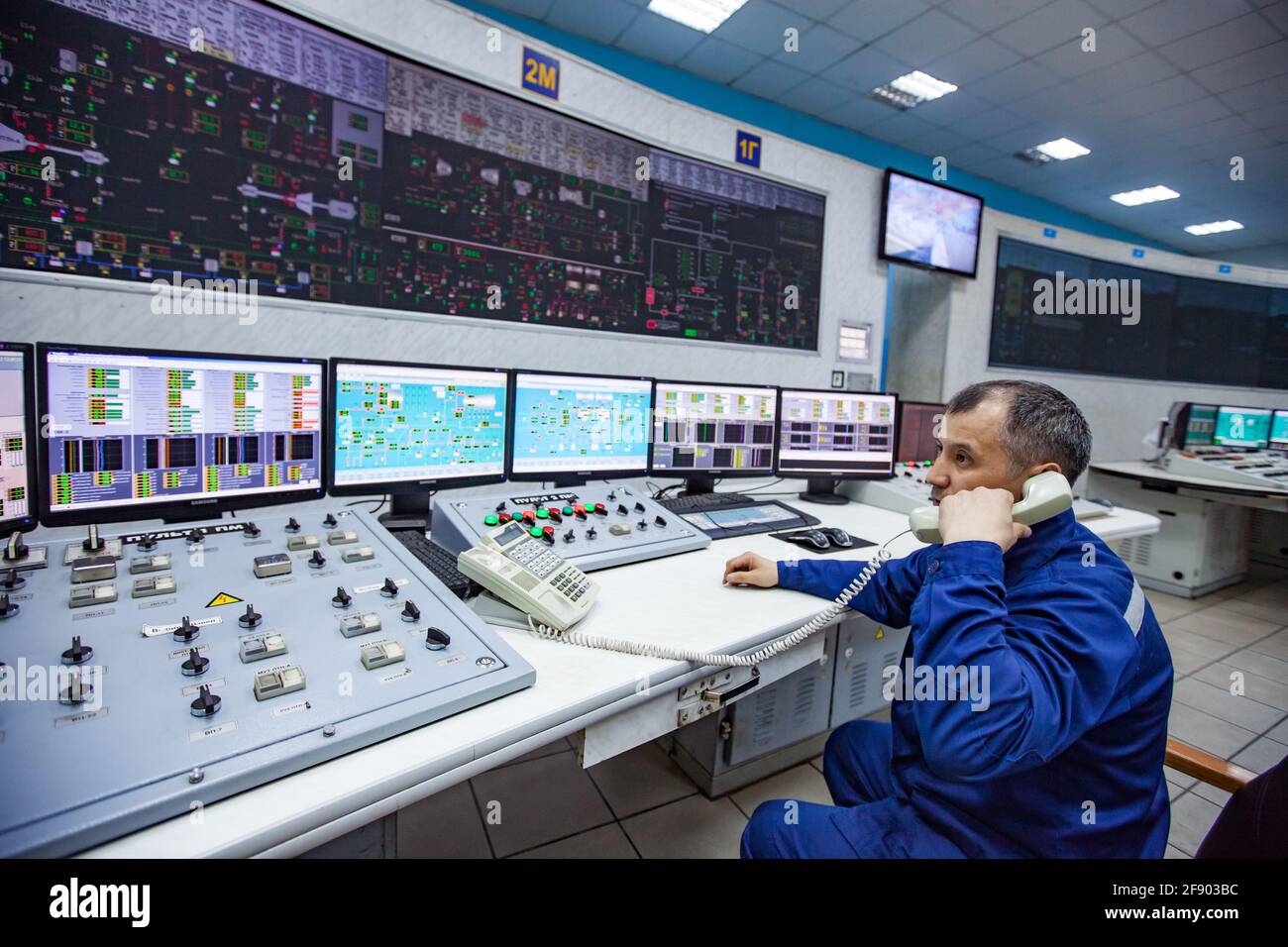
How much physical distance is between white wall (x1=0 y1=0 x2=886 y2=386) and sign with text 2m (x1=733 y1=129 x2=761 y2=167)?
0.04 metres

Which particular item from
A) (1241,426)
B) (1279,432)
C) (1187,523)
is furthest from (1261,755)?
(1279,432)

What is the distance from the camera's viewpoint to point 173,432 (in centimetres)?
118

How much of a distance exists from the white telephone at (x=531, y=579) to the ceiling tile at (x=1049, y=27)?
4262 millimetres

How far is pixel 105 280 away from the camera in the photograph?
1.46 meters

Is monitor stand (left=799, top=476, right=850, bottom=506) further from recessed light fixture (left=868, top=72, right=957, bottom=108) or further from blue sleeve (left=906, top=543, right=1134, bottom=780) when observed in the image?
recessed light fixture (left=868, top=72, right=957, bottom=108)

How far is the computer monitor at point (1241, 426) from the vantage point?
454 cm

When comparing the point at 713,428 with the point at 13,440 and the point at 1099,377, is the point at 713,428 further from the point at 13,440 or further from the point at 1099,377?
the point at 1099,377

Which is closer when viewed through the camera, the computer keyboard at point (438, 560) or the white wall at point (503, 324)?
the computer keyboard at point (438, 560)

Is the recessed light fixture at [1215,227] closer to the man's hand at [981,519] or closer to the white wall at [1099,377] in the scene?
the white wall at [1099,377]

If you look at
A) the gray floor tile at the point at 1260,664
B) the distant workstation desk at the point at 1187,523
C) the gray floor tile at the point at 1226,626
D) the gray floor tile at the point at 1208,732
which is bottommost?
the gray floor tile at the point at 1208,732

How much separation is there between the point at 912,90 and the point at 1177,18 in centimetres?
153

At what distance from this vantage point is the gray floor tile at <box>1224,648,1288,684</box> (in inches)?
109

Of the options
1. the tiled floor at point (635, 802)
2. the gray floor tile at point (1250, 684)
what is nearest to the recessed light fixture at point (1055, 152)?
the gray floor tile at point (1250, 684)
